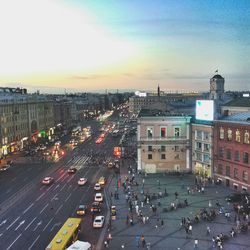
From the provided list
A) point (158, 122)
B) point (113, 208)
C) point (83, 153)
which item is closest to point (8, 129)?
point (83, 153)

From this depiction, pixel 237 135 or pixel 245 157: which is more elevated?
pixel 237 135

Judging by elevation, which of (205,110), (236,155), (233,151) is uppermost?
(205,110)

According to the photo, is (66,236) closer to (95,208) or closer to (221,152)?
(95,208)

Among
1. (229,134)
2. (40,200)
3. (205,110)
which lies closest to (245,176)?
(229,134)

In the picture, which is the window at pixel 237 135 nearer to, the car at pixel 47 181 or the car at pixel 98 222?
the car at pixel 98 222

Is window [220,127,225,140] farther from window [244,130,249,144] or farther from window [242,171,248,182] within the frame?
window [242,171,248,182]

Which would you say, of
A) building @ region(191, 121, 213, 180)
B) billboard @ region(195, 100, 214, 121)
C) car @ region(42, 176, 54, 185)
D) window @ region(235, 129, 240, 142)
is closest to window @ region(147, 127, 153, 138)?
building @ region(191, 121, 213, 180)
